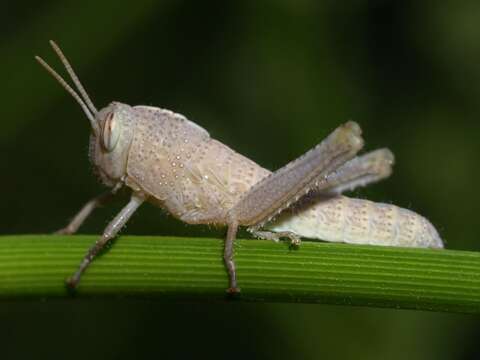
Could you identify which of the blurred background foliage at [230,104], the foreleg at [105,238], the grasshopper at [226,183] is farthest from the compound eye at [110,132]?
the blurred background foliage at [230,104]

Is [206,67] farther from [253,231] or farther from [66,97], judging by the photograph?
[253,231]

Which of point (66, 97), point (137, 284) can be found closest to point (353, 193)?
point (137, 284)

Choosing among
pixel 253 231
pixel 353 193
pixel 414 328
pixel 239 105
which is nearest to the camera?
pixel 253 231

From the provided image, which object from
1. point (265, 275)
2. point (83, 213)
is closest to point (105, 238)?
point (265, 275)

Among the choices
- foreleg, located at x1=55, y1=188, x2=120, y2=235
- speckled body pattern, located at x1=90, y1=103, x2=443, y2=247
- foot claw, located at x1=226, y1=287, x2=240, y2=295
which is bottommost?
foot claw, located at x1=226, y1=287, x2=240, y2=295

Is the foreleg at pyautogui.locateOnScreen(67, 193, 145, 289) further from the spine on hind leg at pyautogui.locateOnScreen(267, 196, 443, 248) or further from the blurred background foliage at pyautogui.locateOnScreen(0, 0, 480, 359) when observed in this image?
the blurred background foliage at pyautogui.locateOnScreen(0, 0, 480, 359)

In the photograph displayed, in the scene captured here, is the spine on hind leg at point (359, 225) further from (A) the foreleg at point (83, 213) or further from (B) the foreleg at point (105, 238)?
(A) the foreleg at point (83, 213)

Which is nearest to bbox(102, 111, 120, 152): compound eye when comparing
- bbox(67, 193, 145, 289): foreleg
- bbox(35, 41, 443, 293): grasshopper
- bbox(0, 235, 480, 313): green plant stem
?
bbox(35, 41, 443, 293): grasshopper
